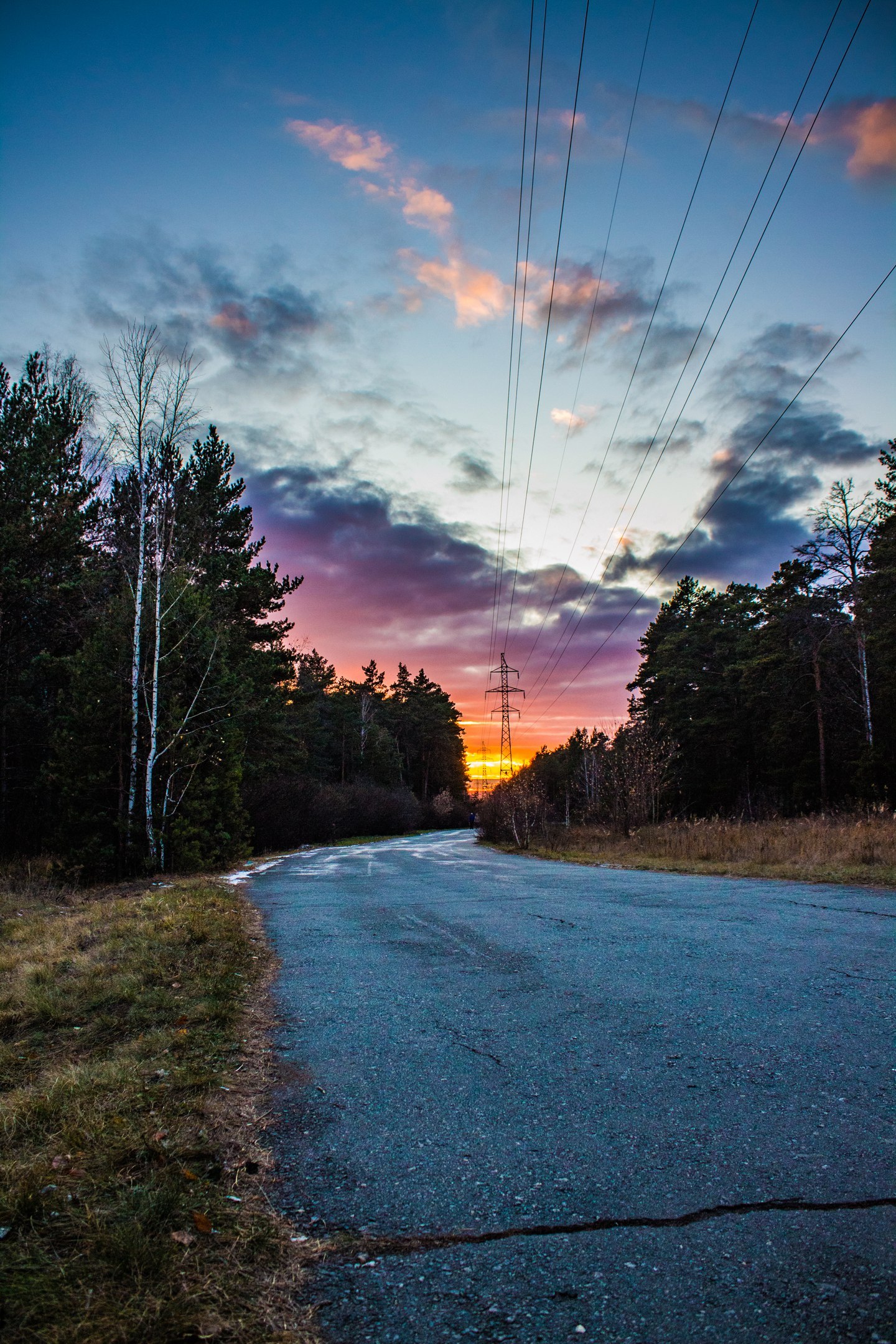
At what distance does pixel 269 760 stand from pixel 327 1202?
24100 mm

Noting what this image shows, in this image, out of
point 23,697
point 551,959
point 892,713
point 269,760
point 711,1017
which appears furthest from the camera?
point 892,713

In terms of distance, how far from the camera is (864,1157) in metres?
2.35

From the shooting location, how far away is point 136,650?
1361 cm

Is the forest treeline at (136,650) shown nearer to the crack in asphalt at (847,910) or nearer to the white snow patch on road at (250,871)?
the white snow patch on road at (250,871)

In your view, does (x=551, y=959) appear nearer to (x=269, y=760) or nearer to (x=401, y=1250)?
(x=401, y=1250)

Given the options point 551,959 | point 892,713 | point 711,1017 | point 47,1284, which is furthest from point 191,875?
point 892,713

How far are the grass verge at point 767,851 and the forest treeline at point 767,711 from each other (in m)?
3.84

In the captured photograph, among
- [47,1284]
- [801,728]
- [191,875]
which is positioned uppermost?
[801,728]

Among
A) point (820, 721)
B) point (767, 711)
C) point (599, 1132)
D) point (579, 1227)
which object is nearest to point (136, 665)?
point (599, 1132)

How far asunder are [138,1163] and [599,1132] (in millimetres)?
1680

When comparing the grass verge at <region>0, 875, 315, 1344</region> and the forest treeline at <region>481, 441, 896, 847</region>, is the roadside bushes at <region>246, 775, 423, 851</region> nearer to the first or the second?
the forest treeline at <region>481, 441, 896, 847</region>

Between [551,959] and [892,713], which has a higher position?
[892,713]

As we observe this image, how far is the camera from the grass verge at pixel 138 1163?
162 cm

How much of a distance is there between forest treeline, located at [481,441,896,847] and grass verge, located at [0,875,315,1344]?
786 inches
